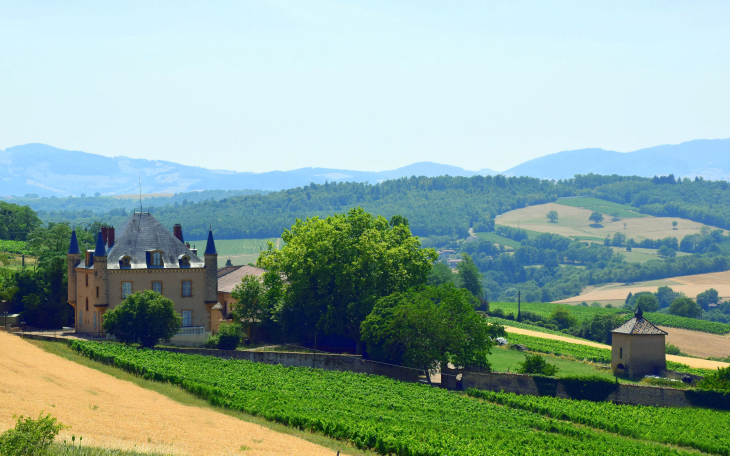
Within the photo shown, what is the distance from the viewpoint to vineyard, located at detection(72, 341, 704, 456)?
39500mm

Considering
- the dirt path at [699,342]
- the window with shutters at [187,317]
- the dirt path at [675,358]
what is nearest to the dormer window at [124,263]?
the window with shutters at [187,317]

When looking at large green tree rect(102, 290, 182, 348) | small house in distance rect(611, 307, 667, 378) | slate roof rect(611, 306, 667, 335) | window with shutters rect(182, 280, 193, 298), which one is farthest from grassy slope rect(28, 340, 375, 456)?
slate roof rect(611, 306, 667, 335)

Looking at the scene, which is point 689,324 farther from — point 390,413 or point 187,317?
point 390,413

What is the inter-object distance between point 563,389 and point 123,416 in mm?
34273

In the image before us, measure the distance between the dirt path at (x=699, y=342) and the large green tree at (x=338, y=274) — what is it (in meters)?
55.3

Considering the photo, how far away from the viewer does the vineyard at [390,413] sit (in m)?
39.5

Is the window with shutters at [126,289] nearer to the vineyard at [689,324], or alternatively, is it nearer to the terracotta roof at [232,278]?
the terracotta roof at [232,278]

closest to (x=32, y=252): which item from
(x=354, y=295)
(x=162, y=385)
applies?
(x=354, y=295)

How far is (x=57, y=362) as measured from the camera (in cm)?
5009

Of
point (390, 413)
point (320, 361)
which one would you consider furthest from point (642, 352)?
point (390, 413)

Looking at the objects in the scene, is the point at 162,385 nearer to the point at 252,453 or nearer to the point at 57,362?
the point at 57,362

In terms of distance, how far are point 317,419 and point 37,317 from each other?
124ft

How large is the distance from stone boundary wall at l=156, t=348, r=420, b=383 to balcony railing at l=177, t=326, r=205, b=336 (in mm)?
4449

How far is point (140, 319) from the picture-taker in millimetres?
59969
